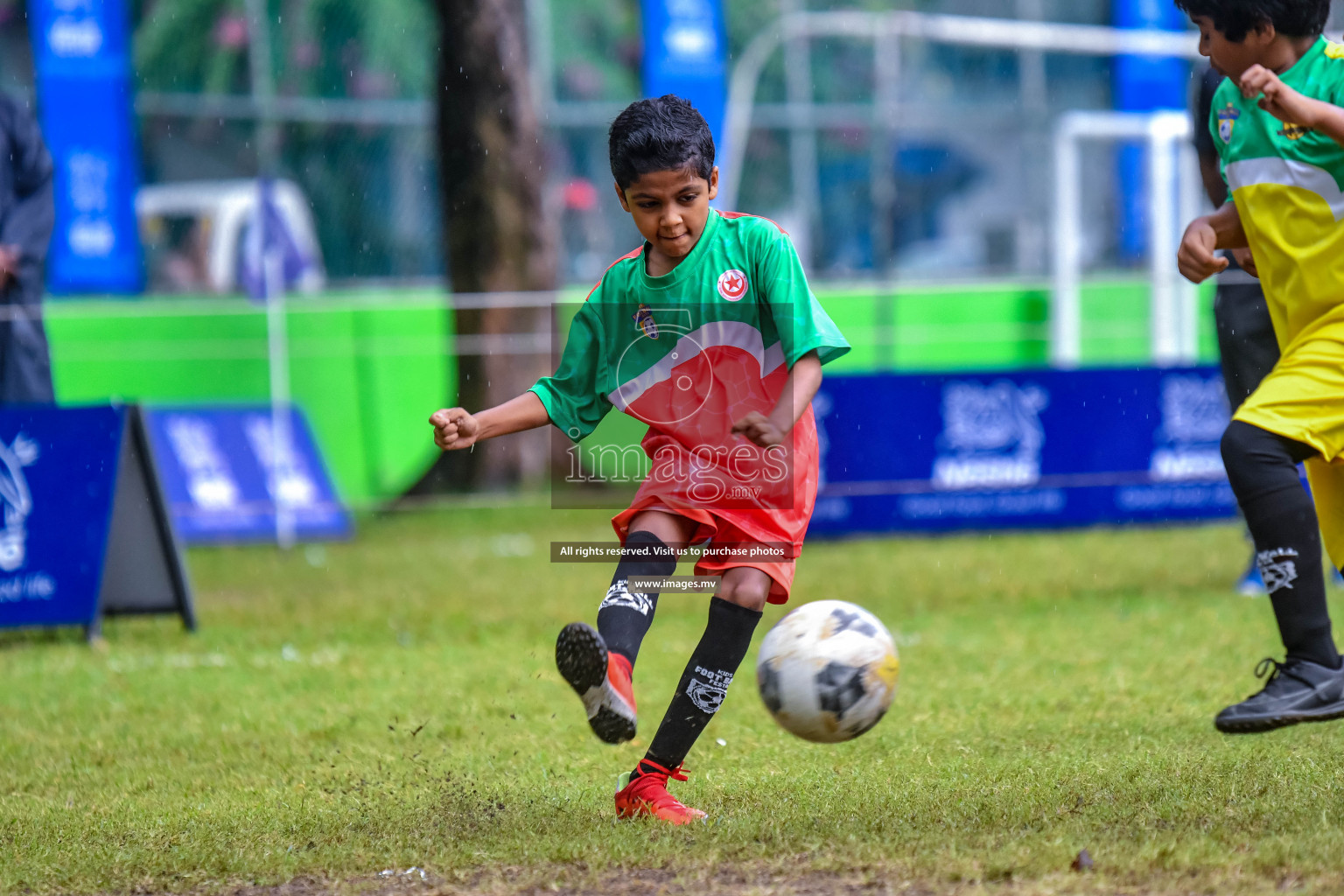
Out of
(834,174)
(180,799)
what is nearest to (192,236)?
(834,174)

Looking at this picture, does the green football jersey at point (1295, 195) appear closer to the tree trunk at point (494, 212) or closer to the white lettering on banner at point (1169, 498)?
the white lettering on banner at point (1169, 498)

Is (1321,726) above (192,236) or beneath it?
beneath

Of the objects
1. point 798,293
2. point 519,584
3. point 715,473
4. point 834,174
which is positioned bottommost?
point 519,584

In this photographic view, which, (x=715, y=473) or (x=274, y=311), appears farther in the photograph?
(x=274, y=311)

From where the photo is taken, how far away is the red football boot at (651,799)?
3668 millimetres

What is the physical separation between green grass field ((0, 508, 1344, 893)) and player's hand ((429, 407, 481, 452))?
3.10ft

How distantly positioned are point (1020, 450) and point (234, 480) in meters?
5.60

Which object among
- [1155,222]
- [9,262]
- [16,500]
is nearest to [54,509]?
[16,500]

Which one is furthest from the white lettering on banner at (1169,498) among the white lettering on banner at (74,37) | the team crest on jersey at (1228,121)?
the white lettering on banner at (74,37)

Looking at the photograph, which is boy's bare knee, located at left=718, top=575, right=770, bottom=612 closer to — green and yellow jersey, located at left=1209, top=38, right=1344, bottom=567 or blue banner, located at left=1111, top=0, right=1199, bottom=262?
green and yellow jersey, located at left=1209, top=38, right=1344, bottom=567

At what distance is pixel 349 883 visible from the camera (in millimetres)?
3307

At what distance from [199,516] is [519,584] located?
3.40 m

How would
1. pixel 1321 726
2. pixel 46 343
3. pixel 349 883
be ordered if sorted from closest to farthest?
pixel 349 883, pixel 1321 726, pixel 46 343

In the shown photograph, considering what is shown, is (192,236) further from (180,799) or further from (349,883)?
(349,883)
